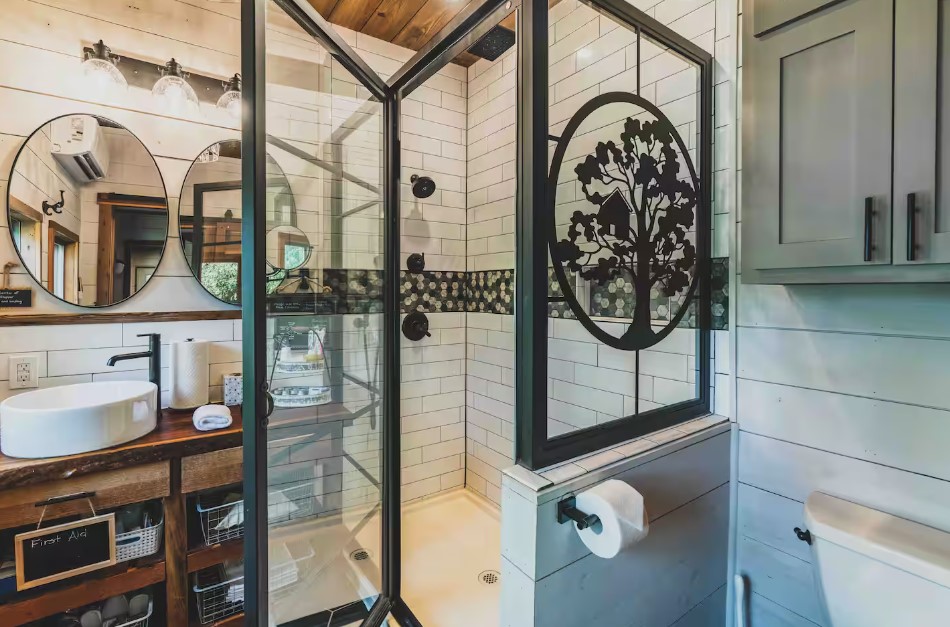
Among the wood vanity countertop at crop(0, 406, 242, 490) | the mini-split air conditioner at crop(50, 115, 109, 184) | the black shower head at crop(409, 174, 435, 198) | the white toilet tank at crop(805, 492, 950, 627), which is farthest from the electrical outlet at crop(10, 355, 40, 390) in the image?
the white toilet tank at crop(805, 492, 950, 627)

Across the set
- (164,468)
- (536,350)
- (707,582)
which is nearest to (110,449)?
(164,468)

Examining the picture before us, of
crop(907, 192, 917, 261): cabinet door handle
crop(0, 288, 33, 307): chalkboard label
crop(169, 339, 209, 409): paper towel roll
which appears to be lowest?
crop(169, 339, 209, 409): paper towel roll

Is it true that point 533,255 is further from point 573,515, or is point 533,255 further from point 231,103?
point 231,103

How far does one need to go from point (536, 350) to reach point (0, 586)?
1.81 meters

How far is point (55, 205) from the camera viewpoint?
67.1 inches

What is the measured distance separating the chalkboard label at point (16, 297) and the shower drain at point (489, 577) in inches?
87.4

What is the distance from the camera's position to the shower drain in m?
2.01

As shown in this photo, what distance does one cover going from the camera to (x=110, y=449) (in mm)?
1418

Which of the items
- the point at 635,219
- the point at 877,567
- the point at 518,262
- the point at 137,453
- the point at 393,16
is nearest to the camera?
the point at 877,567

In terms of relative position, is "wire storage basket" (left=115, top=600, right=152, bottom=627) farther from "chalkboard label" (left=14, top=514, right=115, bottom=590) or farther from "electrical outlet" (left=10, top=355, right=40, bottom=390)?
"electrical outlet" (left=10, top=355, right=40, bottom=390)

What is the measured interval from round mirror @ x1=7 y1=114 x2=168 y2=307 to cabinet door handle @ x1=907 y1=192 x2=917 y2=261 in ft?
8.19

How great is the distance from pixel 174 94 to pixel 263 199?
4.40 feet

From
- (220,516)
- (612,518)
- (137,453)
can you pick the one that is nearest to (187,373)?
(137,453)

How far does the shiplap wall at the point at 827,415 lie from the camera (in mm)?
1063
